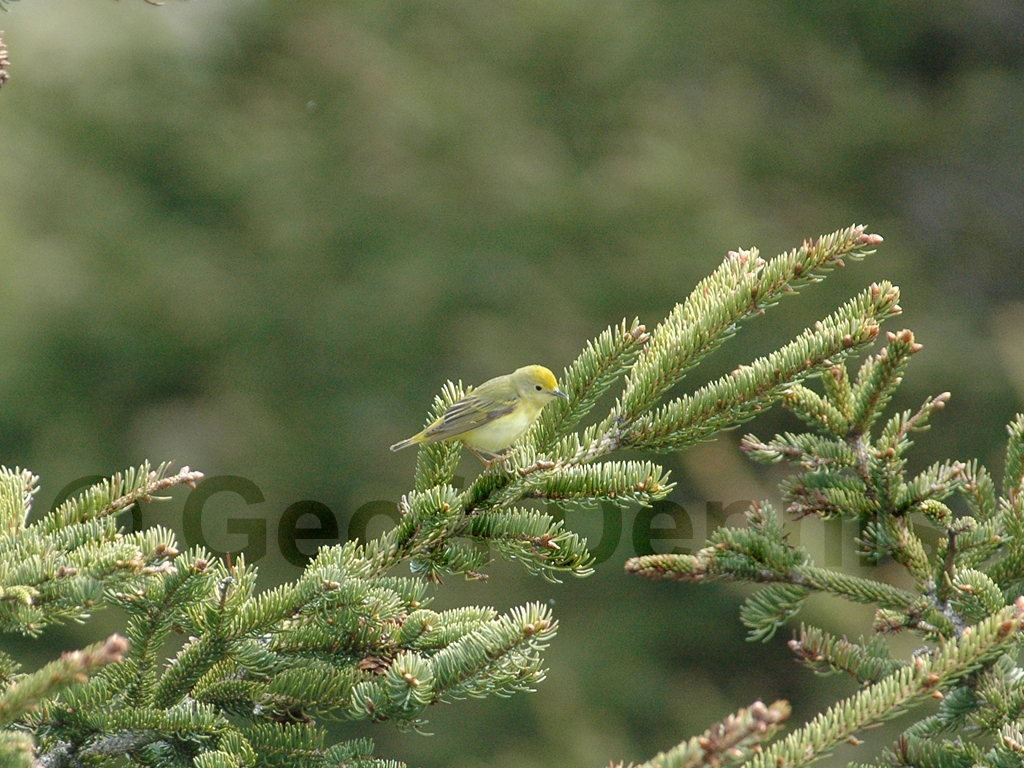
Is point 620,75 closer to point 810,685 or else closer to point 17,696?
point 810,685

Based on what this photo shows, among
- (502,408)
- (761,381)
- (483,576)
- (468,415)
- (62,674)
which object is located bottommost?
(62,674)

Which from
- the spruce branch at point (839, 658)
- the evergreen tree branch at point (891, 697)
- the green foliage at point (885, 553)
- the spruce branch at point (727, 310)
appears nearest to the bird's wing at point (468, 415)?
the spruce branch at point (727, 310)

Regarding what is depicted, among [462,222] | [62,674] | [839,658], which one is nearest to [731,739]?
[62,674]

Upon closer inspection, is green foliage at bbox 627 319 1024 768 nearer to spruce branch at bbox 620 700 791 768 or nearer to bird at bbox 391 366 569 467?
spruce branch at bbox 620 700 791 768

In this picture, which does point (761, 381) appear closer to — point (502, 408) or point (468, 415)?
point (468, 415)

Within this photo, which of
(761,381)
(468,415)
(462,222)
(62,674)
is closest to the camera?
(62,674)

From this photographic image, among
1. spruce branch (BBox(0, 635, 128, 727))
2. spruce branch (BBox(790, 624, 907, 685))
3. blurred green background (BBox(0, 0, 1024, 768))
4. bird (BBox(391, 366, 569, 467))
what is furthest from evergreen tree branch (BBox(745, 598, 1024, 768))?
blurred green background (BBox(0, 0, 1024, 768))

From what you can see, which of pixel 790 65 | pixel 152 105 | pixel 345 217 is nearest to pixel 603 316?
pixel 345 217

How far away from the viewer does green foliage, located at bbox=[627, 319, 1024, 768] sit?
7.23 feet

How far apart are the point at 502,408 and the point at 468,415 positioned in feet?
1.05

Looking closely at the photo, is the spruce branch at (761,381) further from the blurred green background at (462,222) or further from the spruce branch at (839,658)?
the blurred green background at (462,222)

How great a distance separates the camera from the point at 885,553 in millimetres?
2471

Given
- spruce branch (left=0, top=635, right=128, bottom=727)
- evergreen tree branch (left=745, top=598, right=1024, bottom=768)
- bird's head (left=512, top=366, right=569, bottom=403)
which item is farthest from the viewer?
bird's head (left=512, top=366, right=569, bottom=403)

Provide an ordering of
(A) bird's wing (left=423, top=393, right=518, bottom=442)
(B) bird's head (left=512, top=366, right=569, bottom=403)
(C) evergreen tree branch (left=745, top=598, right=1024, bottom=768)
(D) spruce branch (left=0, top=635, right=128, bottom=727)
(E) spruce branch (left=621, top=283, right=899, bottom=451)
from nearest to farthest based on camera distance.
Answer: (D) spruce branch (left=0, top=635, right=128, bottom=727) → (C) evergreen tree branch (left=745, top=598, right=1024, bottom=768) → (E) spruce branch (left=621, top=283, right=899, bottom=451) → (A) bird's wing (left=423, top=393, right=518, bottom=442) → (B) bird's head (left=512, top=366, right=569, bottom=403)
